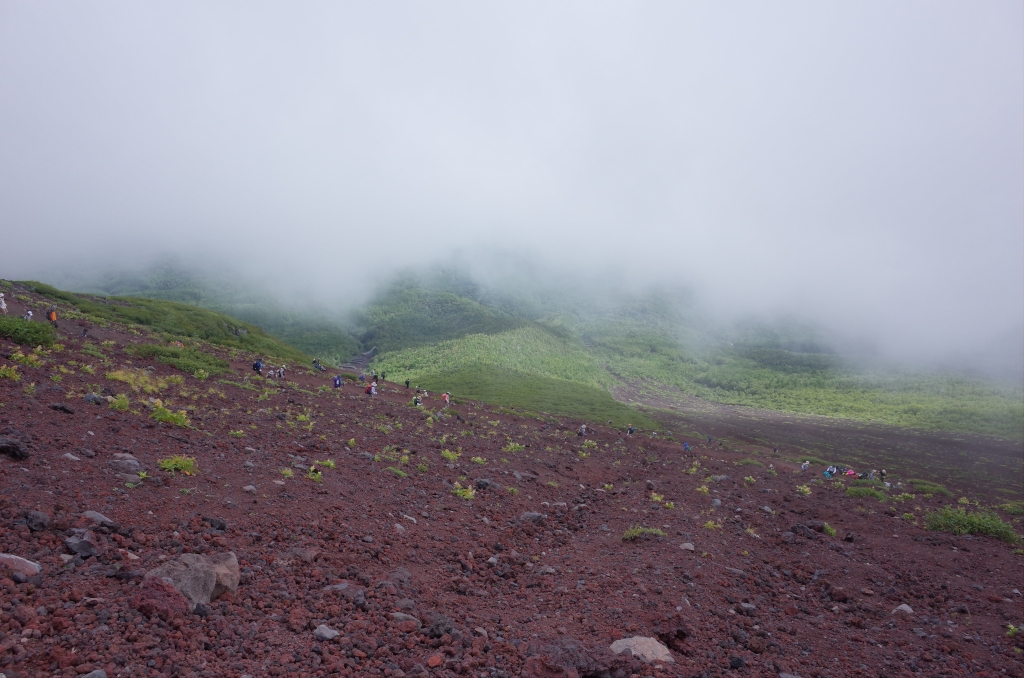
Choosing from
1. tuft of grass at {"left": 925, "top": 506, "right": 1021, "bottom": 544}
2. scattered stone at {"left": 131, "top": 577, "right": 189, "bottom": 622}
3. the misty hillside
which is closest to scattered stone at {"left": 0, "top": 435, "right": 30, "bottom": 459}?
scattered stone at {"left": 131, "top": 577, "right": 189, "bottom": 622}

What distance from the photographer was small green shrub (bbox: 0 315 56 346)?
55.0ft

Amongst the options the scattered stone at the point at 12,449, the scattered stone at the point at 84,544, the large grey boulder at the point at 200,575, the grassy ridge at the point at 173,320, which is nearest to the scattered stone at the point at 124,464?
the scattered stone at the point at 12,449

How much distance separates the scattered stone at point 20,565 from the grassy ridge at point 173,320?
35290 mm

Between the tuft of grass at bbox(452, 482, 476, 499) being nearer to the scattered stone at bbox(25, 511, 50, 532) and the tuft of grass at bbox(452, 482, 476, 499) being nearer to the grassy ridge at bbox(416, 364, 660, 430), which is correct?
the scattered stone at bbox(25, 511, 50, 532)

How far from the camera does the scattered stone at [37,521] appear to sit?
6371 mm

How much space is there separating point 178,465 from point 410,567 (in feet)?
17.5

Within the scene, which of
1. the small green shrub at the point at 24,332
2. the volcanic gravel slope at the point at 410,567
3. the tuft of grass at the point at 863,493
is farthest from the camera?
the tuft of grass at the point at 863,493

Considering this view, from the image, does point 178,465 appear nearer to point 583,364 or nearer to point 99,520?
point 99,520

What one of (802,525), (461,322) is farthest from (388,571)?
(461,322)

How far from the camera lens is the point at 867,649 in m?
8.58

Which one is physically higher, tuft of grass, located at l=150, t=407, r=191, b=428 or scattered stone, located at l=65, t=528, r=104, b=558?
tuft of grass, located at l=150, t=407, r=191, b=428

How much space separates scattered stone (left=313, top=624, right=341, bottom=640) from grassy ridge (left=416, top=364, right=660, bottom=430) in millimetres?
45210

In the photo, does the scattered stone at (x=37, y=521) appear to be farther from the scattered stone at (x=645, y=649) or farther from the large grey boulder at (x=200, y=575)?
Answer: the scattered stone at (x=645, y=649)

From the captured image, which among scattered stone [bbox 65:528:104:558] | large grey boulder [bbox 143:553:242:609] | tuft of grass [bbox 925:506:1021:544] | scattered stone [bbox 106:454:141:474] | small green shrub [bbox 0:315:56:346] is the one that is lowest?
tuft of grass [bbox 925:506:1021:544]
